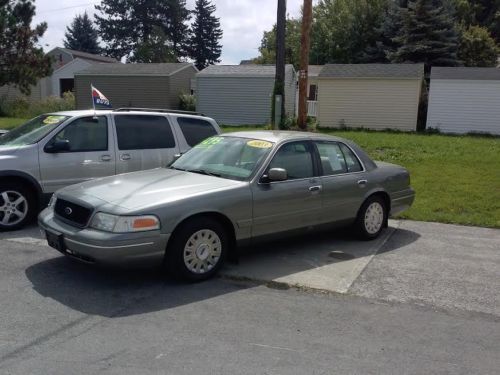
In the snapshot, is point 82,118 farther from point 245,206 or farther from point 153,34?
point 153,34

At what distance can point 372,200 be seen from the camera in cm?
707

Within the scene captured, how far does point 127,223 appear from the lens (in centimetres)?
481

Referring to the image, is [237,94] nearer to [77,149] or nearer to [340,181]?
[77,149]

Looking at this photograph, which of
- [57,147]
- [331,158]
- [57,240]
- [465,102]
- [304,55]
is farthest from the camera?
[465,102]

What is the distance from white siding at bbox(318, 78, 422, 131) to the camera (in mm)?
23406

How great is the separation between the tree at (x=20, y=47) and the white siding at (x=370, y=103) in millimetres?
12389

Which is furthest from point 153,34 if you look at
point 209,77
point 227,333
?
point 227,333

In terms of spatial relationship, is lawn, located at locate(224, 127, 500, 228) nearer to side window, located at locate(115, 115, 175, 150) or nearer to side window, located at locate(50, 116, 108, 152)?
side window, located at locate(115, 115, 175, 150)

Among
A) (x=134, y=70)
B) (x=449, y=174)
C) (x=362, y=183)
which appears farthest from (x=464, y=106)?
(x=134, y=70)

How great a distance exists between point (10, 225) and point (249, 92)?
21.9 meters

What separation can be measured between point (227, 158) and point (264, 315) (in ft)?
7.21

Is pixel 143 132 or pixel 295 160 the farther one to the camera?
pixel 143 132

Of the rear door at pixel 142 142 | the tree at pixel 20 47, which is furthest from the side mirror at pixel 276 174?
the tree at pixel 20 47

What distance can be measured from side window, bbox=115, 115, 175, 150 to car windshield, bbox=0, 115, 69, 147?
2.72 feet
